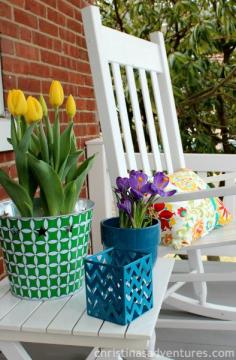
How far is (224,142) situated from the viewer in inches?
116

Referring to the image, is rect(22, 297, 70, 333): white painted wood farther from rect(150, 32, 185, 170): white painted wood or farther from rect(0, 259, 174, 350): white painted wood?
rect(150, 32, 185, 170): white painted wood

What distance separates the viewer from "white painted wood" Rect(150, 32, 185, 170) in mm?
1790

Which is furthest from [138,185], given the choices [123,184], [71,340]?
[71,340]

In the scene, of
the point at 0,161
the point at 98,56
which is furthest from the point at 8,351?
the point at 98,56

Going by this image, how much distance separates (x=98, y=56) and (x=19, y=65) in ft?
1.40

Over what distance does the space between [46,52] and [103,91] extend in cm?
65

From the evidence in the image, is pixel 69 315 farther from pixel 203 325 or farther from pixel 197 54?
pixel 197 54

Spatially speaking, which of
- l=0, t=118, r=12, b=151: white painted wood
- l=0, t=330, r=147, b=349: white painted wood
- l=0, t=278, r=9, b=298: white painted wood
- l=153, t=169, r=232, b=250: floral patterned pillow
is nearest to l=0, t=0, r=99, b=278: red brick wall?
l=0, t=118, r=12, b=151: white painted wood

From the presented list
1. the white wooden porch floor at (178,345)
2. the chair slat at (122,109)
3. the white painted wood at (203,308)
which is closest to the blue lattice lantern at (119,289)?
the chair slat at (122,109)

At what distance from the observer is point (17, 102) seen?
0.85 m

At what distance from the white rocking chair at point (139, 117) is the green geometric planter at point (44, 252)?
1.39ft

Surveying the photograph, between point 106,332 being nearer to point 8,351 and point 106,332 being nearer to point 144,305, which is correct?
point 144,305

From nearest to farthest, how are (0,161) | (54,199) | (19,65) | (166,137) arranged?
(54,199), (0,161), (19,65), (166,137)

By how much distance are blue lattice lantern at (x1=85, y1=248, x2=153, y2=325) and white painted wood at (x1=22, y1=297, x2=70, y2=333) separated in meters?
0.08
